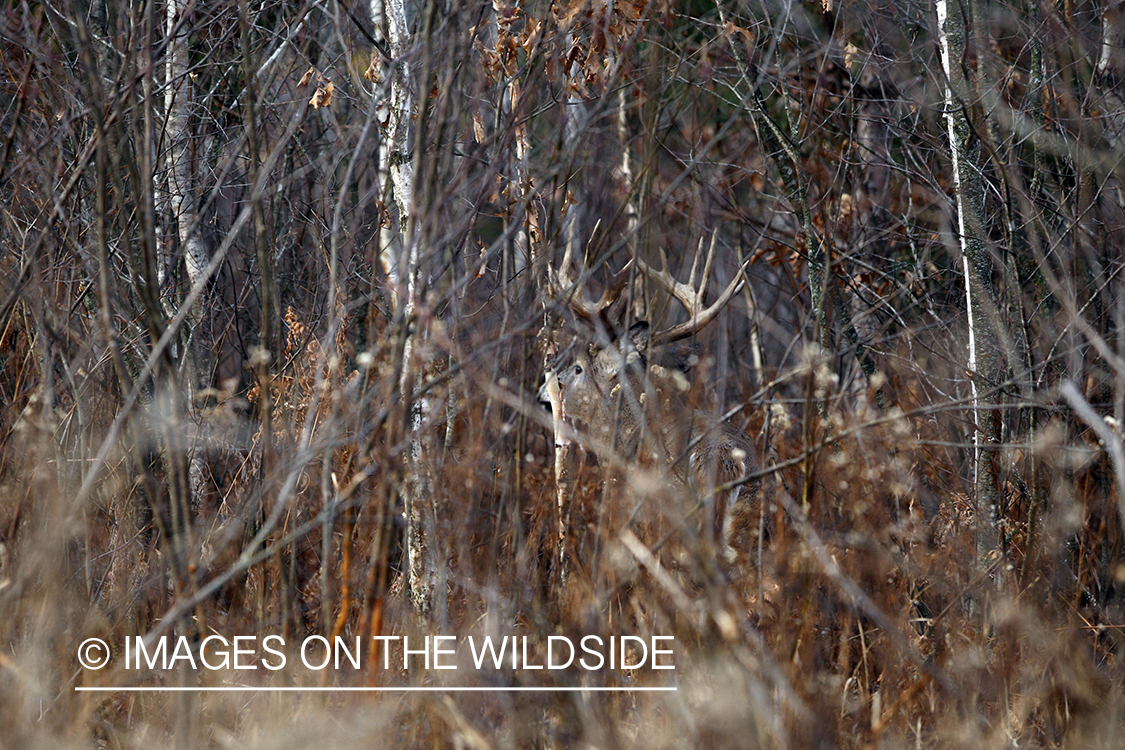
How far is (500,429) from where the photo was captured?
129 inches

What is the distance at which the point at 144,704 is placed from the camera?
9.22 feet

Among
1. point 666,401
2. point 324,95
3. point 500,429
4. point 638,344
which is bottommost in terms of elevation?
point 500,429

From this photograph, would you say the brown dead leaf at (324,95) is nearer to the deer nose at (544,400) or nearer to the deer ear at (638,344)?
the deer nose at (544,400)

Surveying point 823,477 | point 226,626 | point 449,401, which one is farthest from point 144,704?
point 823,477

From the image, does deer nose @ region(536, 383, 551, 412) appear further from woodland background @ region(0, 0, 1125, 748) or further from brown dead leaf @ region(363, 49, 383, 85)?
brown dead leaf @ region(363, 49, 383, 85)

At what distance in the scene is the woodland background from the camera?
7.62 ft

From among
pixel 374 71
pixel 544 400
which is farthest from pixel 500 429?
pixel 544 400

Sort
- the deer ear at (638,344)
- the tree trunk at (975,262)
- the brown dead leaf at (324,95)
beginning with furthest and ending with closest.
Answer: the deer ear at (638,344), the brown dead leaf at (324,95), the tree trunk at (975,262)

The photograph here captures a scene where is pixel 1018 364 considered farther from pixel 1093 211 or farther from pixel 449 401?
pixel 449 401

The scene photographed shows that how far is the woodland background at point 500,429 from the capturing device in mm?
2322

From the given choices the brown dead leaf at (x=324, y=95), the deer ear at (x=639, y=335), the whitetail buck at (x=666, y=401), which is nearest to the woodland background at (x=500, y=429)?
the brown dead leaf at (x=324, y=95)

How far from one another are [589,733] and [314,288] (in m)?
2.83

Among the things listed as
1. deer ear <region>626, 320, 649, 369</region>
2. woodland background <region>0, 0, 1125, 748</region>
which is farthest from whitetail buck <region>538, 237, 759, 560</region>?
woodland background <region>0, 0, 1125, 748</region>

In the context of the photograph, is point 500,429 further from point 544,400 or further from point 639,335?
point 639,335
